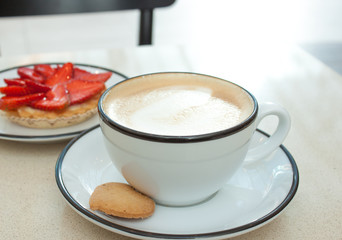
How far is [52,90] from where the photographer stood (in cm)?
73

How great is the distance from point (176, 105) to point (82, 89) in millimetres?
285

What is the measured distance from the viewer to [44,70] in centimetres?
84

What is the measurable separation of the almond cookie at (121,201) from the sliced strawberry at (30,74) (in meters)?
0.40

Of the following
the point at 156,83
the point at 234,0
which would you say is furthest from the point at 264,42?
the point at 234,0

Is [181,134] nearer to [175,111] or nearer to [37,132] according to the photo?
[175,111]

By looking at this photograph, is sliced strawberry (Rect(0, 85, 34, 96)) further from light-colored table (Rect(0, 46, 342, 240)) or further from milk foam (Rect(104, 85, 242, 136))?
milk foam (Rect(104, 85, 242, 136))

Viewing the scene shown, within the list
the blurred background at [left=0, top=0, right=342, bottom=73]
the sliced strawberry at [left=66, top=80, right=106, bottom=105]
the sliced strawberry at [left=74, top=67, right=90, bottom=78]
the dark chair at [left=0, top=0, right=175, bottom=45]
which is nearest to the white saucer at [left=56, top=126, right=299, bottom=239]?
the sliced strawberry at [left=66, top=80, right=106, bottom=105]

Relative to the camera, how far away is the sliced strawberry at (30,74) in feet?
2.65

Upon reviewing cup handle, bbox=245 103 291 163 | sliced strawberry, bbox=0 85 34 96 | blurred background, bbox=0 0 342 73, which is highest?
cup handle, bbox=245 103 291 163

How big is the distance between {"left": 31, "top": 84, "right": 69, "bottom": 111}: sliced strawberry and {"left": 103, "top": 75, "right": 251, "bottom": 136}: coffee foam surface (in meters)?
0.20

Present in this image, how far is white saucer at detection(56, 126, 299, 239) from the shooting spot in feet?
1.42

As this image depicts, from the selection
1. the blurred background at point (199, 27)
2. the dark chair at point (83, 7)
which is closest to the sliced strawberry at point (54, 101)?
the dark chair at point (83, 7)

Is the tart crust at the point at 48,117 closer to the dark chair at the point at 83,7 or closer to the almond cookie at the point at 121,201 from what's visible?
the almond cookie at the point at 121,201

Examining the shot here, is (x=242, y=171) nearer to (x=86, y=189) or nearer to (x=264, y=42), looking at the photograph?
(x=86, y=189)
